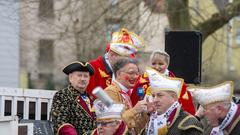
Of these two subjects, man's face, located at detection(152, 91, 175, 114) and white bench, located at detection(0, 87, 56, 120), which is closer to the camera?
man's face, located at detection(152, 91, 175, 114)

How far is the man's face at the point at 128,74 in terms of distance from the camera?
299 inches

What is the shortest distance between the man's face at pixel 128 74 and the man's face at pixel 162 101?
85cm

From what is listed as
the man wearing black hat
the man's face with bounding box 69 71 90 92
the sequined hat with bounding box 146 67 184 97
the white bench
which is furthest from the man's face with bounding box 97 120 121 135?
the white bench

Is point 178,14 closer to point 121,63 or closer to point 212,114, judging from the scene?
point 121,63

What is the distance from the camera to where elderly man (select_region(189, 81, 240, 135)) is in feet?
21.6

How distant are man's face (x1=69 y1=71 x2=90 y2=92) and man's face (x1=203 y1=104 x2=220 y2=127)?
1521 millimetres

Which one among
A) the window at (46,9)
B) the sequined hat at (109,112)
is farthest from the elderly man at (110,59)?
the window at (46,9)

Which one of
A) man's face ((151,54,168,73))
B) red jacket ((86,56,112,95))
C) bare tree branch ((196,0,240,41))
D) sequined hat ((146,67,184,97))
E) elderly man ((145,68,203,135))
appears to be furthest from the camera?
bare tree branch ((196,0,240,41))

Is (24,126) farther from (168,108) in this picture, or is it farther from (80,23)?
(80,23)

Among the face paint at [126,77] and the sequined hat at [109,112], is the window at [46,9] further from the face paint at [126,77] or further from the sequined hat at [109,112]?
the sequined hat at [109,112]

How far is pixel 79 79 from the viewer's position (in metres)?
7.76

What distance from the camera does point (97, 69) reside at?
29.2ft

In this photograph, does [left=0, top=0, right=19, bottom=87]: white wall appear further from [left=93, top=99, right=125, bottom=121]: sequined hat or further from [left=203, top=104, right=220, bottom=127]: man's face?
[left=203, top=104, right=220, bottom=127]: man's face

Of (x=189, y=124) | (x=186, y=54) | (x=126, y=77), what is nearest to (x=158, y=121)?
(x=189, y=124)
